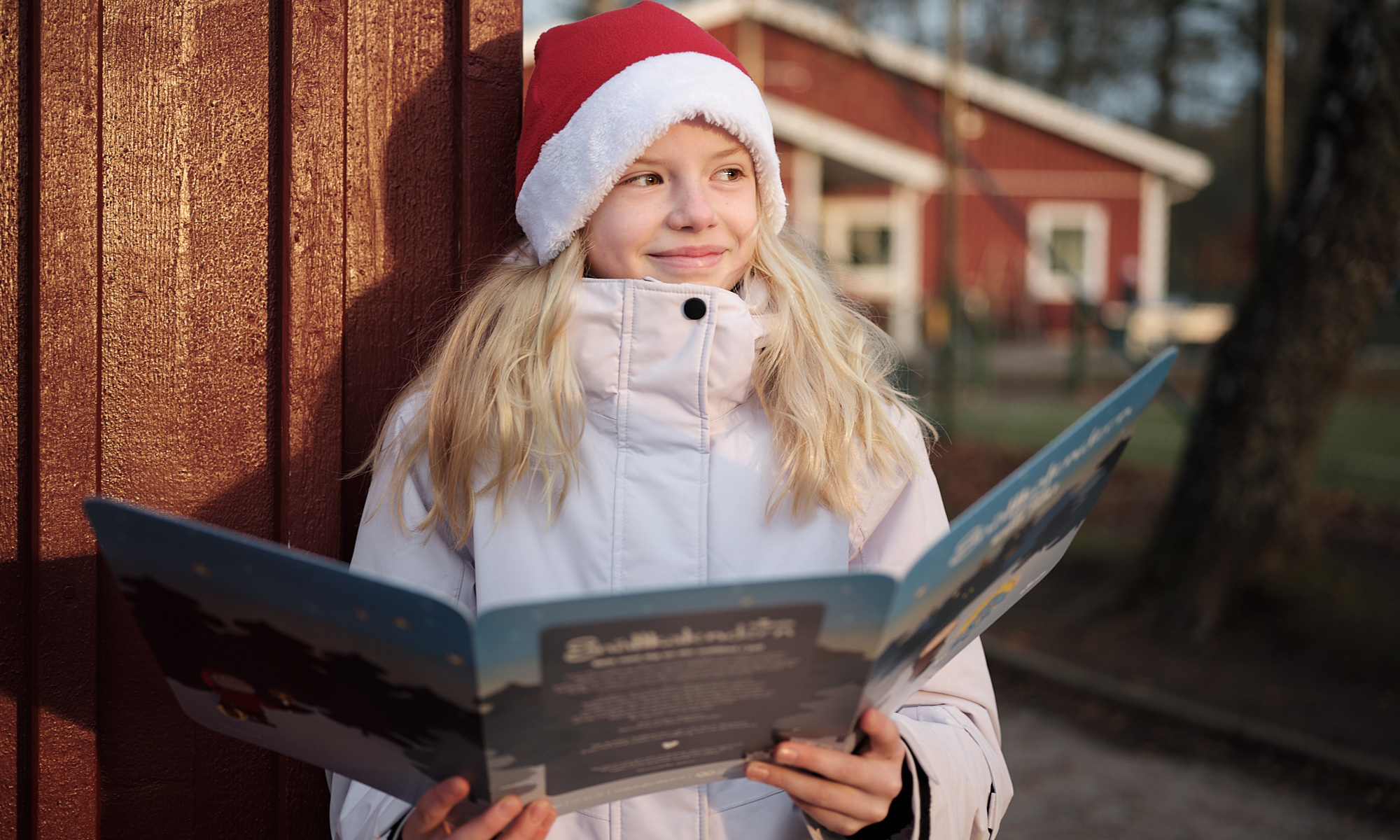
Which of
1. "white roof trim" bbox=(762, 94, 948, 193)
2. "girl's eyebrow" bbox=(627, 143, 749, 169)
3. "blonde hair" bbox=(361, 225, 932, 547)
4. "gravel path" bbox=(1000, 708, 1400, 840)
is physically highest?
"white roof trim" bbox=(762, 94, 948, 193)

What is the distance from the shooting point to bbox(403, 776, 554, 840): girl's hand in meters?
1.14

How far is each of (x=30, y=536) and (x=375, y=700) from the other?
0.76 metres

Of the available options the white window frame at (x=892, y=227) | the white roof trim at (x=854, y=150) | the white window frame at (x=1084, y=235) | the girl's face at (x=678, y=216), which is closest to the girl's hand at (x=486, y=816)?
the girl's face at (x=678, y=216)

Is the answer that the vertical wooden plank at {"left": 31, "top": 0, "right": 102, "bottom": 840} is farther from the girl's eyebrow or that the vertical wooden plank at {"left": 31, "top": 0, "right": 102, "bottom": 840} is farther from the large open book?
the girl's eyebrow

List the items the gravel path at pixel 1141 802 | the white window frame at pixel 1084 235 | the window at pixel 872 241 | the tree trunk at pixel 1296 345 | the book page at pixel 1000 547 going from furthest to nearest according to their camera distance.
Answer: the white window frame at pixel 1084 235 < the window at pixel 872 241 < the tree trunk at pixel 1296 345 < the gravel path at pixel 1141 802 < the book page at pixel 1000 547

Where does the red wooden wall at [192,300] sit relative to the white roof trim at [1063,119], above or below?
below

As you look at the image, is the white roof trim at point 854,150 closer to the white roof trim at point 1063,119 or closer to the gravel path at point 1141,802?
the white roof trim at point 1063,119

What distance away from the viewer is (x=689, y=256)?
1575 mm

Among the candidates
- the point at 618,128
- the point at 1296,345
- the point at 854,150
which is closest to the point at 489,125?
the point at 618,128

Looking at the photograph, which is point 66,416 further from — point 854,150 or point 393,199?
point 854,150

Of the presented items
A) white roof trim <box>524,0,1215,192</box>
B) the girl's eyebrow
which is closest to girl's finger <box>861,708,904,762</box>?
the girl's eyebrow

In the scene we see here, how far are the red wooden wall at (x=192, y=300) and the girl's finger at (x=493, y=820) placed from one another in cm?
62

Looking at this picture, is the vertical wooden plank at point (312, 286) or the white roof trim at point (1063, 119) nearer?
the vertical wooden plank at point (312, 286)

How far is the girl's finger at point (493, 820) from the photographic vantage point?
1.14 meters
